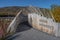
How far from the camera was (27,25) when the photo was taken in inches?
766

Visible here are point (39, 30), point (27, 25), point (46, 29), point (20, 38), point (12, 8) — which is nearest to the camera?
point (20, 38)

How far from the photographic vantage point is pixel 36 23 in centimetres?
1814

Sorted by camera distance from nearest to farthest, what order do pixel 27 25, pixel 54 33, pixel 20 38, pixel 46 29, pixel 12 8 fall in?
pixel 20 38, pixel 54 33, pixel 46 29, pixel 27 25, pixel 12 8

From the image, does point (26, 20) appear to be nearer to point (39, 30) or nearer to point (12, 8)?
point (39, 30)

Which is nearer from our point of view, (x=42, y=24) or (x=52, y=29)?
(x=52, y=29)

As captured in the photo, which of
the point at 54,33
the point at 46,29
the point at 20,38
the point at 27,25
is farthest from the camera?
the point at 27,25

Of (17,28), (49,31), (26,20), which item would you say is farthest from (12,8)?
(49,31)

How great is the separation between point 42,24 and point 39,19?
3.13 ft

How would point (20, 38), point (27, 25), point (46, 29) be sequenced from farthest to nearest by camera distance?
point (27, 25) < point (46, 29) < point (20, 38)

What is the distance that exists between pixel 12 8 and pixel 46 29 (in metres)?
20.0

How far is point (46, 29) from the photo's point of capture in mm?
16344

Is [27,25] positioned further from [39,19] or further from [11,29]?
[11,29]

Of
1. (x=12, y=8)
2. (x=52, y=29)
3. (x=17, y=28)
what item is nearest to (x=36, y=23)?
(x=17, y=28)

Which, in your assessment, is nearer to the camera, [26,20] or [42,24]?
[42,24]
